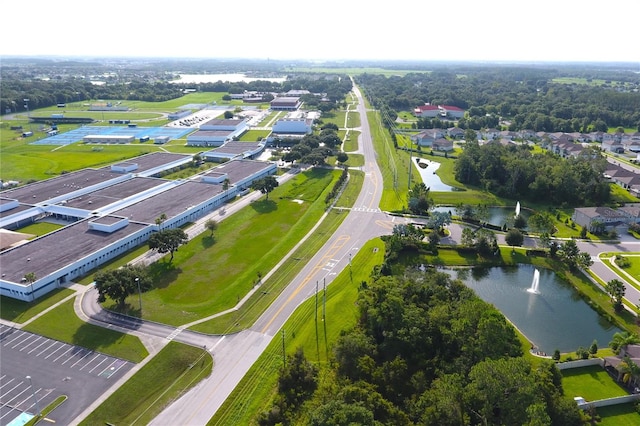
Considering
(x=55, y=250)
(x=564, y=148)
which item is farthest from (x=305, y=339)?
(x=564, y=148)

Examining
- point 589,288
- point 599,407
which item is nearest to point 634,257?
point 589,288

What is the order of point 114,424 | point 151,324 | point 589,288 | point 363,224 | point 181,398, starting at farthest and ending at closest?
1. point 363,224
2. point 589,288
3. point 151,324
4. point 181,398
5. point 114,424

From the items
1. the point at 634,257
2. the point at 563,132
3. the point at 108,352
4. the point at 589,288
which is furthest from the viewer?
the point at 563,132

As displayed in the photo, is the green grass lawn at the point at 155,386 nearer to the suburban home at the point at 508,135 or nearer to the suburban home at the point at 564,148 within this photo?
the suburban home at the point at 564,148

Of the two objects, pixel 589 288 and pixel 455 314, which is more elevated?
pixel 455 314

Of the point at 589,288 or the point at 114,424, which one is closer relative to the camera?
the point at 114,424

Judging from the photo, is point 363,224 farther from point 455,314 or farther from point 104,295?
point 104,295
